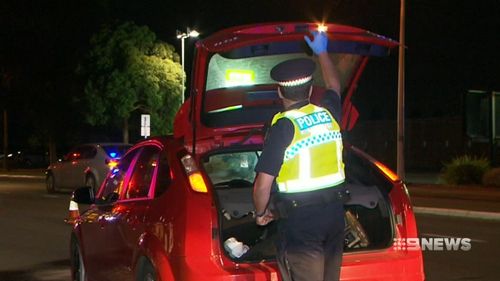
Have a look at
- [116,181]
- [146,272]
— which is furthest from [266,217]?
[116,181]

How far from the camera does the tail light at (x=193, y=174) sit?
16.0 ft

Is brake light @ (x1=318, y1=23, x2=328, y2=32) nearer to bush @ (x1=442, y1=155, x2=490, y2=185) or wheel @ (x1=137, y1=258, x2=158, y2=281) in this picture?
wheel @ (x1=137, y1=258, x2=158, y2=281)

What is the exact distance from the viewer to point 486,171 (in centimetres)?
2609

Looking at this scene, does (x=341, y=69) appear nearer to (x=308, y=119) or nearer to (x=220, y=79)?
(x=220, y=79)

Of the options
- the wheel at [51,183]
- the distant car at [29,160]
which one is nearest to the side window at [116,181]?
the wheel at [51,183]

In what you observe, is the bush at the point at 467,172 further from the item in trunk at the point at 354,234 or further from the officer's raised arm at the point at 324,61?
the officer's raised arm at the point at 324,61

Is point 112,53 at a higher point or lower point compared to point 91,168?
higher

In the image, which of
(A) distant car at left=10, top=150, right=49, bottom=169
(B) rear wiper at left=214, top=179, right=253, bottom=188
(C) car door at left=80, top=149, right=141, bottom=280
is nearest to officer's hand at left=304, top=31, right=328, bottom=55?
(B) rear wiper at left=214, top=179, right=253, bottom=188

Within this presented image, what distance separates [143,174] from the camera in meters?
5.98

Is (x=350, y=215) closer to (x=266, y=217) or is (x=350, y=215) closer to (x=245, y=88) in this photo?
(x=245, y=88)

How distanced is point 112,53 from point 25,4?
1010 cm

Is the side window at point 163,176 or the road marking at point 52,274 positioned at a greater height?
the side window at point 163,176

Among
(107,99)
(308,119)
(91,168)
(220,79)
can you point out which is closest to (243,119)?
(220,79)

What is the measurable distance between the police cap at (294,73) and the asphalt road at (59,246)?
5121 mm
